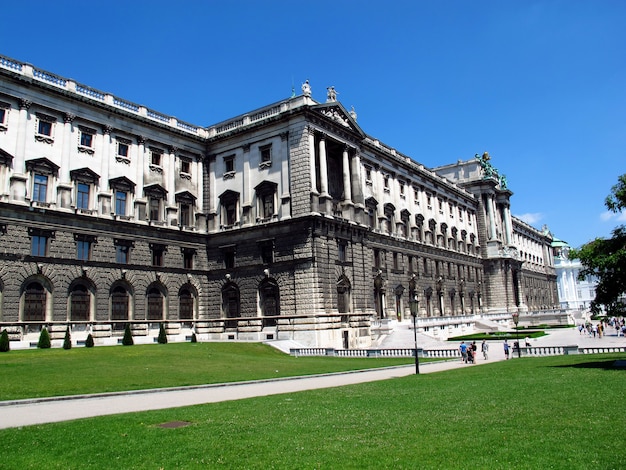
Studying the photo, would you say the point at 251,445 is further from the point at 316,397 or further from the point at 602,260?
the point at 602,260

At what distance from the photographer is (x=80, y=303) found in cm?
4500

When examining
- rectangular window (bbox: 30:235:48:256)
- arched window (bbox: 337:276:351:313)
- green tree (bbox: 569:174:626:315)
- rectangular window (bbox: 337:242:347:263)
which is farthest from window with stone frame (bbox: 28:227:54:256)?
green tree (bbox: 569:174:626:315)

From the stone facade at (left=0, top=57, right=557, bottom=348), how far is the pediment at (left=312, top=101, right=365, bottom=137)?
197 millimetres

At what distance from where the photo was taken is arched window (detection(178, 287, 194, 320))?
53875 mm

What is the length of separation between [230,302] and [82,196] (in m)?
17.2

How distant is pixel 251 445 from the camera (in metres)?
11.7

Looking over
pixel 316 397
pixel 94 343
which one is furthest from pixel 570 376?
pixel 94 343

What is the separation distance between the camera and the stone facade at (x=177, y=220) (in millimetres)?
43062

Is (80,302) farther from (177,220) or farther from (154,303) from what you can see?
(177,220)

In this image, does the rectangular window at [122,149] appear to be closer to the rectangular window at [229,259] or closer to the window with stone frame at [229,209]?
the window with stone frame at [229,209]

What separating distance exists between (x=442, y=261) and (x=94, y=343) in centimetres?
5768

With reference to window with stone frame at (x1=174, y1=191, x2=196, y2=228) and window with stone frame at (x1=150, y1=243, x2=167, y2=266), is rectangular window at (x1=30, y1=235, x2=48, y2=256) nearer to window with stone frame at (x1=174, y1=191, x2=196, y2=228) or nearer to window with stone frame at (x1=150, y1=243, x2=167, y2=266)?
window with stone frame at (x1=150, y1=243, x2=167, y2=266)

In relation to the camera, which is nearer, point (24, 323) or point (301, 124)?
point (24, 323)

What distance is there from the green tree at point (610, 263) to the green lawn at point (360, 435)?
28.1 feet
